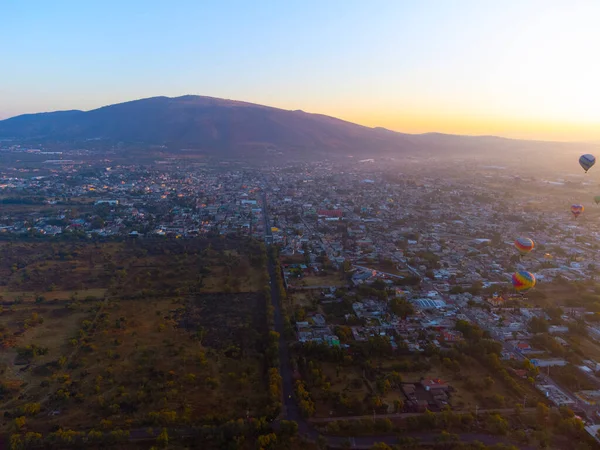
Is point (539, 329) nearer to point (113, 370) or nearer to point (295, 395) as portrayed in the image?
point (295, 395)

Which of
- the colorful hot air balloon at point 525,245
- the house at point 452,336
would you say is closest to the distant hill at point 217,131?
the colorful hot air balloon at point 525,245

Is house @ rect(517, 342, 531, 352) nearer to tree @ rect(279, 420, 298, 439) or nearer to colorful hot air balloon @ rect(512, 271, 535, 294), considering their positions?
colorful hot air balloon @ rect(512, 271, 535, 294)

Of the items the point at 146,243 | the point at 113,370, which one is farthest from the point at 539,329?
the point at 146,243

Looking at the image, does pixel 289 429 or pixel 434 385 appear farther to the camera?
pixel 434 385

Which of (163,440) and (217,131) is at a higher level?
(217,131)

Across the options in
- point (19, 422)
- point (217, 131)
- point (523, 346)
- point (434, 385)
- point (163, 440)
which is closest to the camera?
point (163, 440)

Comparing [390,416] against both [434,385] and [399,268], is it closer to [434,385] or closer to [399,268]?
[434,385]

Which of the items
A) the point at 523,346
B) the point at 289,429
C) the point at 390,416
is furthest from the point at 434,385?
the point at 289,429
